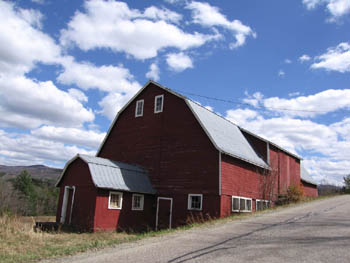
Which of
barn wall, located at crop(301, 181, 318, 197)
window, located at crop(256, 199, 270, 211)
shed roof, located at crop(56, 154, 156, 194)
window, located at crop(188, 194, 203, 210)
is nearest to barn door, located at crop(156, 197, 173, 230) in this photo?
shed roof, located at crop(56, 154, 156, 194)

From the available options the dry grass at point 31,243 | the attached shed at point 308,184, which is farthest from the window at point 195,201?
the attached shed at point 308,184

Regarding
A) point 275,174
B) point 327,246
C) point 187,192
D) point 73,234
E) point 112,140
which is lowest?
point 73,234

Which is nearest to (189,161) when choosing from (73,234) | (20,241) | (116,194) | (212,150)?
(212,150)

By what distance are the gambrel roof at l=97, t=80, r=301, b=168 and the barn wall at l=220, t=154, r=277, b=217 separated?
19.5 inches

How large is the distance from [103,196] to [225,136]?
30.8ft

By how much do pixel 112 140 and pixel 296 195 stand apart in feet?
52.0

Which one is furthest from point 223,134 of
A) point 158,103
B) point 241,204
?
point 158,103

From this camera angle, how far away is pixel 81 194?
64.4 feet

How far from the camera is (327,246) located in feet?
31.0

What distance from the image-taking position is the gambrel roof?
20728 mm

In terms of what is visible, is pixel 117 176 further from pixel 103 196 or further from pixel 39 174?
pixel 39 174

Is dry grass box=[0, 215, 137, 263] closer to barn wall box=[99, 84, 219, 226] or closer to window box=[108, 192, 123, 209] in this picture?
window box=[108, 192, 123, 209]

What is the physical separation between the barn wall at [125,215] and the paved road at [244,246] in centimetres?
703

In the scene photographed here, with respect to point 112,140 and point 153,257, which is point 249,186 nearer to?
point 112,140
